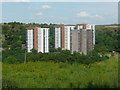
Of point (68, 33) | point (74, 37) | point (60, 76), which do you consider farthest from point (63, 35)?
point (60, 76)

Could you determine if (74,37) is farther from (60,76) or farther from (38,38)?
(60,76)

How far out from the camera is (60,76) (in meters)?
1.82

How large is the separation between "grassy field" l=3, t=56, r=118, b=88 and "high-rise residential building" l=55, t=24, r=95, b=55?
33.6 feet

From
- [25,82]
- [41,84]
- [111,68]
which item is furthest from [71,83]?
[111,68]

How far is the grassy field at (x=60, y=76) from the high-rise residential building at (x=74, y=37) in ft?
33.6

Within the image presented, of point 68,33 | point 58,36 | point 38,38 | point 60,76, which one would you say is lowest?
point 60,76

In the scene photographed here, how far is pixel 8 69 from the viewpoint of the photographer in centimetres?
216

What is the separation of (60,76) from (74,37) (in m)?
12.5

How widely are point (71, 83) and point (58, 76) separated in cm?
23

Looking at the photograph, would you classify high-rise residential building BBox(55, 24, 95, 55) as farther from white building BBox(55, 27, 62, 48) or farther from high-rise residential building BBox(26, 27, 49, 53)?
high-rise residential building BBox(26, 27, 49, 53)

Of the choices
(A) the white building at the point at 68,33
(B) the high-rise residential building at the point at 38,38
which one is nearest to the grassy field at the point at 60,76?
(B) the high-rise residential building at the point at 38,38

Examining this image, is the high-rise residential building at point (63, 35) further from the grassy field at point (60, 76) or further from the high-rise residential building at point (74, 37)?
the grassy field at point (60, 76)

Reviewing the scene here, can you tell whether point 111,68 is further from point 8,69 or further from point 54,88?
point 8,69

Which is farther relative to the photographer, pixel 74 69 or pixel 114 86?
pixel 74 69
